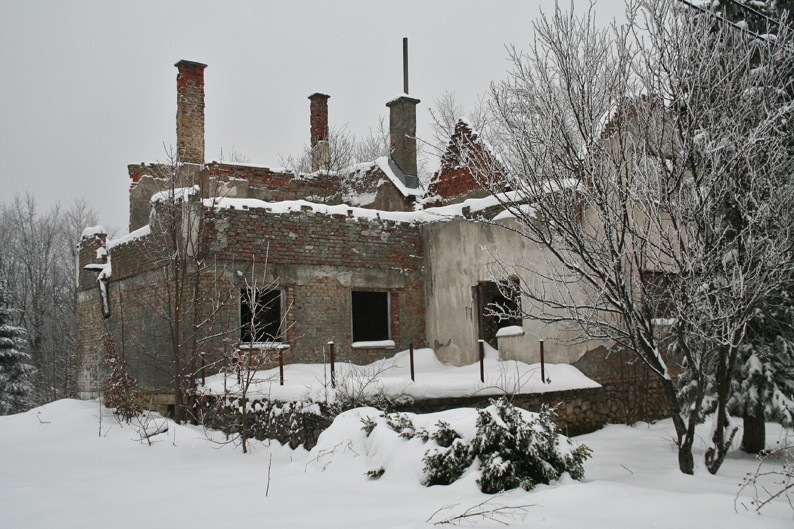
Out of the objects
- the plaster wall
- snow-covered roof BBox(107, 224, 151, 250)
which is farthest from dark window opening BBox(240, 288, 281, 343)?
the plaster wall

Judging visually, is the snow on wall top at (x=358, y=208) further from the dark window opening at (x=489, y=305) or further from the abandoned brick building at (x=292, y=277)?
the dark window opening at (x=489, y=305)

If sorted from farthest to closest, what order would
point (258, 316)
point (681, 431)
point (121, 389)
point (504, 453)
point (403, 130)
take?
point (403, 130) → point (258, 316) → point (121, 389) → point (681, 431) → point (504, 453)

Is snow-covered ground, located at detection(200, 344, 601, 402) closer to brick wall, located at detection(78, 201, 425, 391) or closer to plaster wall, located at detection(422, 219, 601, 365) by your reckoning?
plaster wall, located at detection(422, 219, 601, 365)

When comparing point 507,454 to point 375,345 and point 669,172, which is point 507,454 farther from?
point 375,345

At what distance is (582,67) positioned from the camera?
7.56 m

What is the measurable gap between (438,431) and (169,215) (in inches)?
293

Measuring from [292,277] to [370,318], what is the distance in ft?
15.3

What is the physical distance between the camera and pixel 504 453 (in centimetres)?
697

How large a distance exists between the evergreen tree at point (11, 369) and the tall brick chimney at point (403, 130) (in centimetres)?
1600

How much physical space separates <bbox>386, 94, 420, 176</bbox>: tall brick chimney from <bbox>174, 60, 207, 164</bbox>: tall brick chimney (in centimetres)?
509

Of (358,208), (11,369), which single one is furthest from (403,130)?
(11,369)

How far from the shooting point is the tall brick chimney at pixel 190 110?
706 inches

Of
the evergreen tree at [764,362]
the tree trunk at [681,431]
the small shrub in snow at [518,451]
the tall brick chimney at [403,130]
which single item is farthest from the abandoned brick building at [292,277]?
the small shrub in snow at [518,451]

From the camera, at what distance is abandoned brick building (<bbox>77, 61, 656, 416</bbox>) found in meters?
12.3
